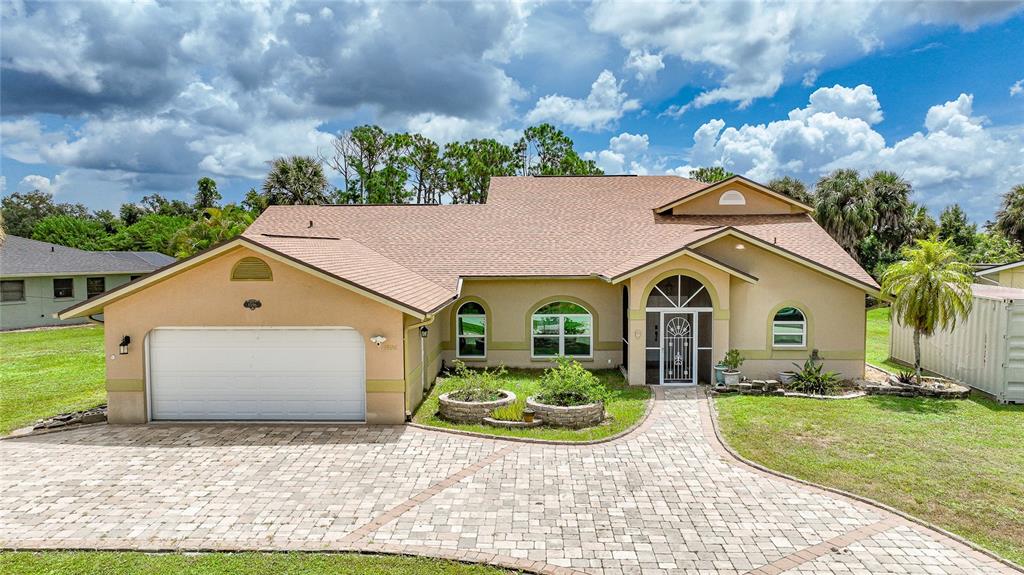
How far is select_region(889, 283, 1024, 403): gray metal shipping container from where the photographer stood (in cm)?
1421

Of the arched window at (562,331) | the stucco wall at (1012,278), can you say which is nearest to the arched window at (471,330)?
the arched window at (562,331)

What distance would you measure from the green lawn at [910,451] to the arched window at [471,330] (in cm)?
801

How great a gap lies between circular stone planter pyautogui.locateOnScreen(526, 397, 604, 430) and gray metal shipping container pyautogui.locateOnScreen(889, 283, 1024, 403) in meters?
11.1

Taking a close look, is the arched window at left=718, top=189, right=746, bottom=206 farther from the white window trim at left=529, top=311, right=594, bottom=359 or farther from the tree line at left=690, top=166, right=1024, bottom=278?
the tree line at left=690, top=166, right=1024, bottom=278

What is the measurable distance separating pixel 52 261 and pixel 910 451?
41.2 meters

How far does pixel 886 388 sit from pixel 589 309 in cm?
874

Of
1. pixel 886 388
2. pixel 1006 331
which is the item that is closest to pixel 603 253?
pixel 886 388

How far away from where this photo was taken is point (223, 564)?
6.94 metres

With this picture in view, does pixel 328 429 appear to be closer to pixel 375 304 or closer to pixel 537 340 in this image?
pixel 375 304

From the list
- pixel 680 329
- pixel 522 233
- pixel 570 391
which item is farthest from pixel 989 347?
pixel 522 233

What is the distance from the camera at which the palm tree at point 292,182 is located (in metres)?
40.6

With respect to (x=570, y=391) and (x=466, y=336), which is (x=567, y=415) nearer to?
(x=570, y=391)

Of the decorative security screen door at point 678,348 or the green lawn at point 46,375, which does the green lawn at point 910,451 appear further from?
the green lawn at point 46,375

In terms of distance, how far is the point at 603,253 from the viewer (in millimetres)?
19484
